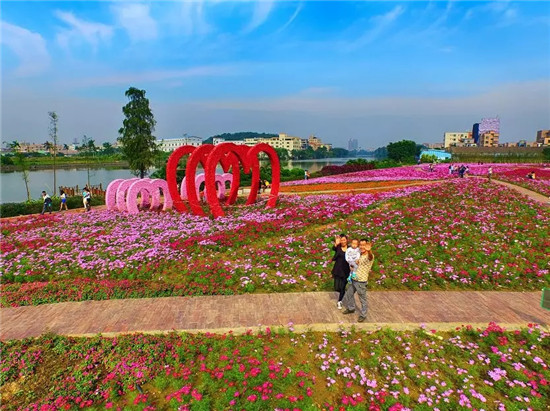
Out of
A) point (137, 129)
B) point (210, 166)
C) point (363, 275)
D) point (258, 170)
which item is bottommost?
point (363, 275)

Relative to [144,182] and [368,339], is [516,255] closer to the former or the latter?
[368,339]

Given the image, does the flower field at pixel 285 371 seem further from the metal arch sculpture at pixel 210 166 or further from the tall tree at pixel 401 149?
the tall tree at pixel 401 149

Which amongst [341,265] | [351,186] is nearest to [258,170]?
[351,186]

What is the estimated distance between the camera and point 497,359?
5.51 m

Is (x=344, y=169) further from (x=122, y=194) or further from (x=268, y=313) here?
(x=268, y=313)

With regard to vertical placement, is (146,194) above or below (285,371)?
above

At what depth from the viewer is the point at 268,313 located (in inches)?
276

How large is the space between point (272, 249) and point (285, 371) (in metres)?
5.84

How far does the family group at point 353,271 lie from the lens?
627 centimetres

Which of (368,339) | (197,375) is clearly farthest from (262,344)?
(368,339)

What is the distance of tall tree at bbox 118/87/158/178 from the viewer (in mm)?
37344

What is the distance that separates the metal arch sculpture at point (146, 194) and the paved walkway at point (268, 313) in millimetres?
8969

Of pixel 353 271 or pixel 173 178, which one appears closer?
pixel 353 271

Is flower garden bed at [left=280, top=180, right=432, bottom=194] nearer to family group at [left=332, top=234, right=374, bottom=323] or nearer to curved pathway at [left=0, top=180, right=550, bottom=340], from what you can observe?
curved pathway at [left=0, top=180, right=550, bottom=340]
